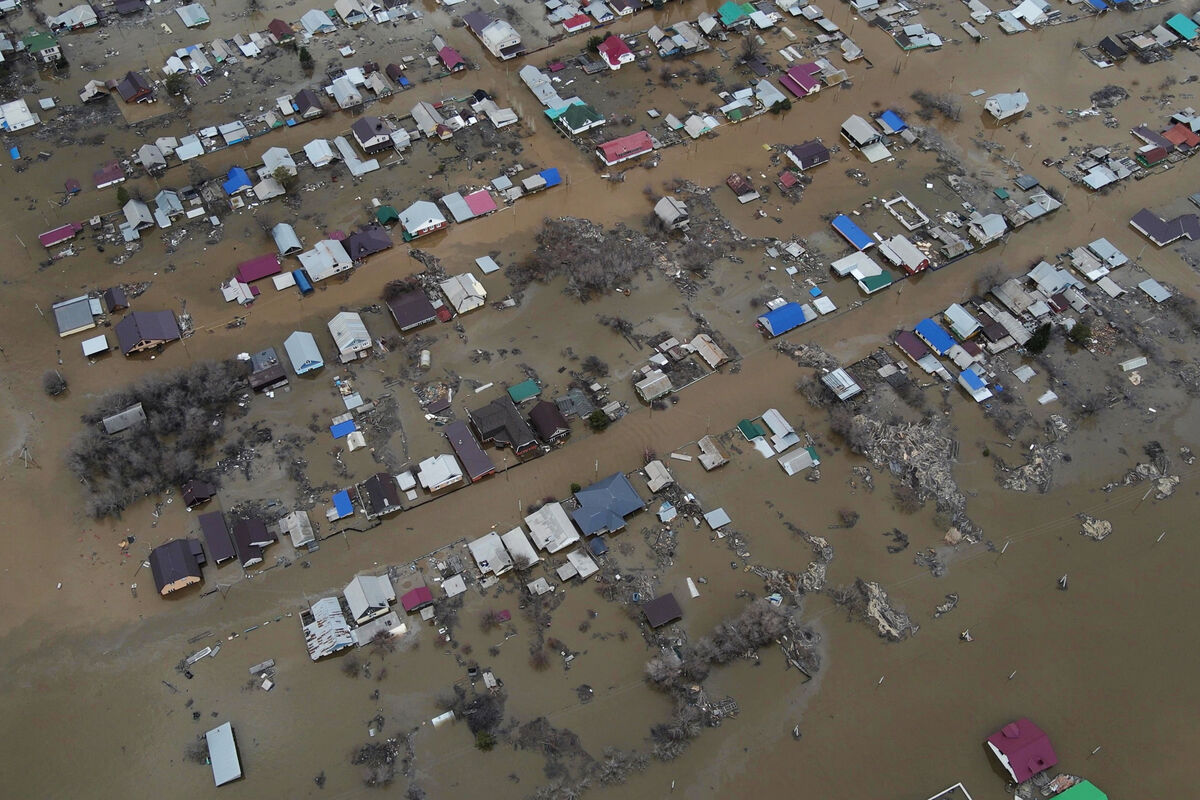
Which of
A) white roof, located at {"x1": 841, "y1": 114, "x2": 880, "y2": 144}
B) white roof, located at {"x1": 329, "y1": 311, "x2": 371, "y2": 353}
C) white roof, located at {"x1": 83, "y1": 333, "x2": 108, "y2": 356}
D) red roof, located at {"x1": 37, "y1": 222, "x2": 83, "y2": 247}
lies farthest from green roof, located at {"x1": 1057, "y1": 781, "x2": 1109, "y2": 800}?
red roof, located at {"x1": 37, "y1": 222, "x2": 83, "y2": 247}

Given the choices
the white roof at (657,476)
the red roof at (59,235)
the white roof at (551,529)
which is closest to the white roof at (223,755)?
the white roof at (551,529)

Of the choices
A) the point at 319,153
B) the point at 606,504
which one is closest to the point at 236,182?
the point at 319,153

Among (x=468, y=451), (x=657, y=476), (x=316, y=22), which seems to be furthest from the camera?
(x=316, y=22)

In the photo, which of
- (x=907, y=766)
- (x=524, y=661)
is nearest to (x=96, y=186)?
(x=524, y=661)

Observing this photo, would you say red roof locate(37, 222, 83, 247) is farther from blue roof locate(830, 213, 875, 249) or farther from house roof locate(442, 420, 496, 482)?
blue roof locate(830, 213, 875, 249)

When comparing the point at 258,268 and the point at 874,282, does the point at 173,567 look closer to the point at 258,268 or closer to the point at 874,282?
the point at 258,268
